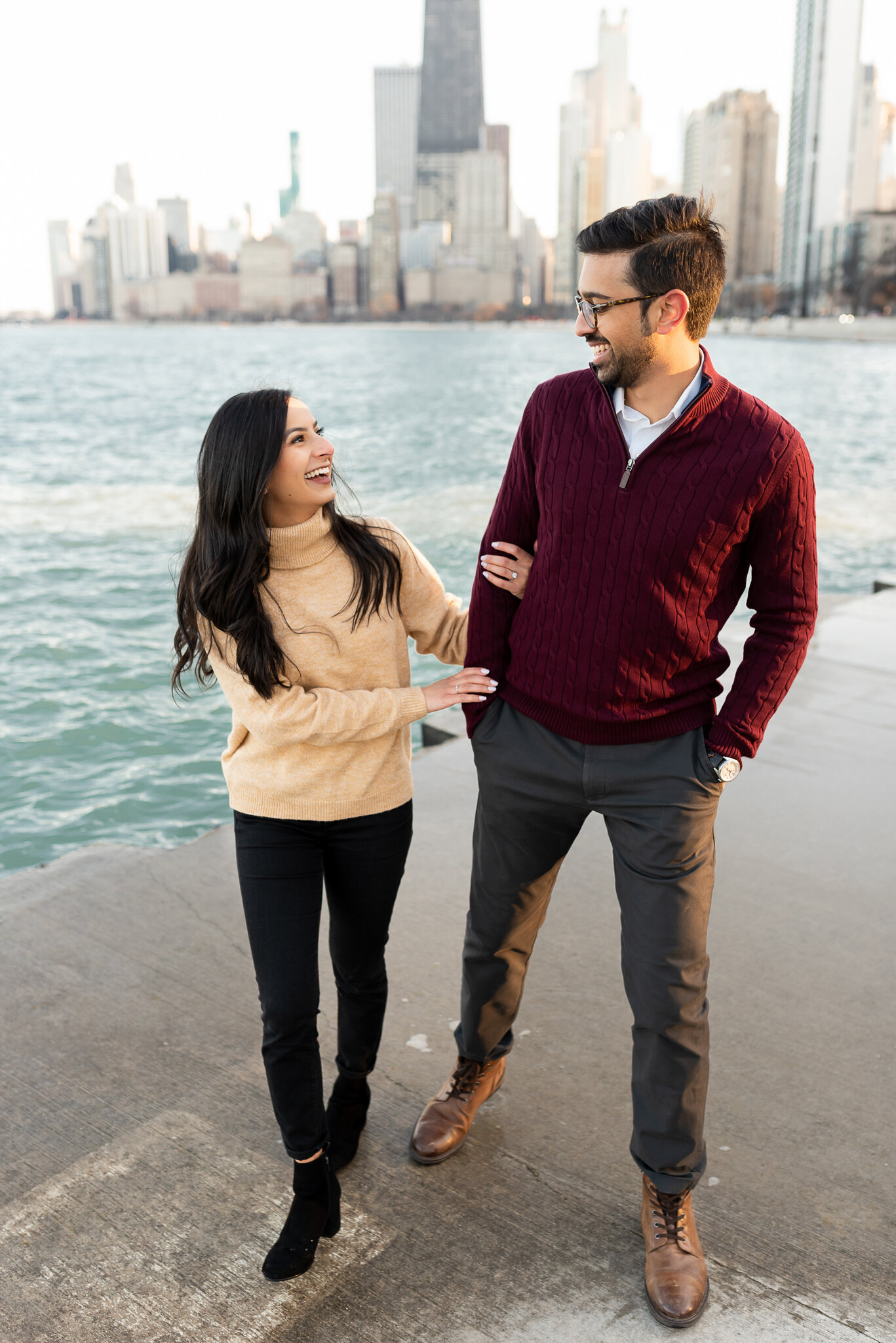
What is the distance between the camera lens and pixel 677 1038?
2094 millimetres

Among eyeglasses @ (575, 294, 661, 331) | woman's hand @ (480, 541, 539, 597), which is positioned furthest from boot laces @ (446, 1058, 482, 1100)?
eyeglasses @ (575, 294, 661, 331)

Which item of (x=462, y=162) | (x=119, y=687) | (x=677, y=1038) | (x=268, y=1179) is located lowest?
(x=119, y=687)

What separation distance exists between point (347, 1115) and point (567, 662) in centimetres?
116

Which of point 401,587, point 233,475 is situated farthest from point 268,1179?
point 233,475

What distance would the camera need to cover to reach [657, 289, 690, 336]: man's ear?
2.00 metres

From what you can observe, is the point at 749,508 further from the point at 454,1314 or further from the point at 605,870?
the point at 605,870

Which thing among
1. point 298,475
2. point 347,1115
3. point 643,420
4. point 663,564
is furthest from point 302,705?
point 347,1115

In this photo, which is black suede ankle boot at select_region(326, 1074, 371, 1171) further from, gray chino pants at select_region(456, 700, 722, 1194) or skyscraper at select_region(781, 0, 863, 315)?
skyscraper at select_region(781, 0, 863, 315)

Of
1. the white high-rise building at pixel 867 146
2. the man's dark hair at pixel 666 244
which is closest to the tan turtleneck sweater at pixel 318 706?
the man's dark hair at pixel 666 244

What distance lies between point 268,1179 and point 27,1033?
88 cm

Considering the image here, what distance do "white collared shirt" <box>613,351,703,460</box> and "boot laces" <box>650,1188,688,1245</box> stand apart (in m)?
1.45

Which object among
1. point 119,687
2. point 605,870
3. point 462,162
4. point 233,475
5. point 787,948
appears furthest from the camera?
point 462,162

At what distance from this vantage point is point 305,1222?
2098 mm

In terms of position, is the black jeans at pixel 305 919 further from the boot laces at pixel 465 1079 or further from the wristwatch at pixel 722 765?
the wristwatch at pixel 722 765
